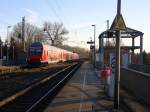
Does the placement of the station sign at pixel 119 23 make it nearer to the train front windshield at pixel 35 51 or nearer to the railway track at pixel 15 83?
the railway track at pixel 15 83

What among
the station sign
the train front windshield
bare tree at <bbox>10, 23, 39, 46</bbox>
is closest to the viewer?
the station sign

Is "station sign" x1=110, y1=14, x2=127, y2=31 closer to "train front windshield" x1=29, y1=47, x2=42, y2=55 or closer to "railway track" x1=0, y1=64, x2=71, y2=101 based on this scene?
"railway track" x1=0, y1=64, x2=71, y2=101

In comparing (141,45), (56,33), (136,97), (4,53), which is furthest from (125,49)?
(56,33)

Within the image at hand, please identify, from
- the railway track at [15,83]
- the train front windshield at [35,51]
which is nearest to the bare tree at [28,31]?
the train front windshield at [35,51]

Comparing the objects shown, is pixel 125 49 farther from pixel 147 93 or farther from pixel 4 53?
pixel 4 53

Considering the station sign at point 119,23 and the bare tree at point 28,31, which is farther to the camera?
the bare tree at point 28,31

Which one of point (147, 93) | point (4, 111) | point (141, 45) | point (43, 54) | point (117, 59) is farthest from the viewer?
point (43, 54)

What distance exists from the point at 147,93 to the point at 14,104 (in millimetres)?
5083

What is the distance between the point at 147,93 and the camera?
48.2 feet

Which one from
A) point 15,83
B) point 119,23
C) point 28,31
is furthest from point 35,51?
point 28,31

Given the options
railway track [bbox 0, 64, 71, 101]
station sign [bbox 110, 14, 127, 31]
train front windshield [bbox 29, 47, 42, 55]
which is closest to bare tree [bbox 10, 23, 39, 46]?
train front windshield [bbox 29, 47, 42, 55]

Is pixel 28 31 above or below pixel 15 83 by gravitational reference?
above

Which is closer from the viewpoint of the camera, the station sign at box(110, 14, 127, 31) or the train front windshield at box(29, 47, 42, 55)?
the station sign at box(110, 14, 127, 31)

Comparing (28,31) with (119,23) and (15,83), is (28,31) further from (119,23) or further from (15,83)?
(119,23)
